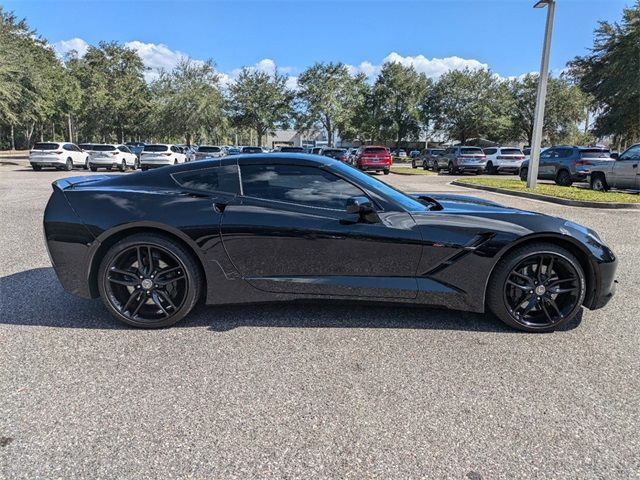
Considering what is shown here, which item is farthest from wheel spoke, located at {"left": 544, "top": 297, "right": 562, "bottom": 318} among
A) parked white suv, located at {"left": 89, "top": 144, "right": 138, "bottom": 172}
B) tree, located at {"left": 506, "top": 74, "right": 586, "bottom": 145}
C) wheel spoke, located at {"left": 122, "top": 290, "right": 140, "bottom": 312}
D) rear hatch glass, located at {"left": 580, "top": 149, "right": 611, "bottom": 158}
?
tree, located at {"left": 506, "top": 74, "right": 586, "bottom": 145}

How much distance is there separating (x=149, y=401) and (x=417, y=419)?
1522 millimetres

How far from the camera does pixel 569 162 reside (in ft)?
56.2

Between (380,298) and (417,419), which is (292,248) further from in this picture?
(417,419)

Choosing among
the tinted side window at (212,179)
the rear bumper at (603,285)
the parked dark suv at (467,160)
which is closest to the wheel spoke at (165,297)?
the tinted side window at (212,179)

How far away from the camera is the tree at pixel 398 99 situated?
2183 inches

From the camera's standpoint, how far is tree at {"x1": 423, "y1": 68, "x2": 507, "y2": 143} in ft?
171

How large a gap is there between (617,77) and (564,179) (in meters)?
17.8

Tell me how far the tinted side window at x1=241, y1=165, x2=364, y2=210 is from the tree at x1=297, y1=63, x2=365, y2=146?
4591 cm

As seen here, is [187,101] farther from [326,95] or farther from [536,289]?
[536,289]

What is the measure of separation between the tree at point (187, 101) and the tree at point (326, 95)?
9300mm

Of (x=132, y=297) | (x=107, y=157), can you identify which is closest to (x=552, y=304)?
(x=132, y=297)

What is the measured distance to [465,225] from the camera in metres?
3.48

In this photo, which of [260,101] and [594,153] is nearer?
[594,153]

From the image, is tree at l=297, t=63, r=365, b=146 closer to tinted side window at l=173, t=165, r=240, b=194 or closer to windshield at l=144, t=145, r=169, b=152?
windshield at l=144, t=145, r=169, b=152
